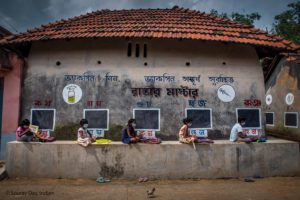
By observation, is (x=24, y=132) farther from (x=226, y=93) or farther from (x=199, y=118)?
(x=226, y=93)

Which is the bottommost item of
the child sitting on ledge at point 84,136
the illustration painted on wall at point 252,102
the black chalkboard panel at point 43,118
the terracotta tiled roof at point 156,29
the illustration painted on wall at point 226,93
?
the child sitting on ledge at point 84,136

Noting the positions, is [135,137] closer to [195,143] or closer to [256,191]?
[195,143]

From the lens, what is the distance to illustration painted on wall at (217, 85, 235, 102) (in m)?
9.62

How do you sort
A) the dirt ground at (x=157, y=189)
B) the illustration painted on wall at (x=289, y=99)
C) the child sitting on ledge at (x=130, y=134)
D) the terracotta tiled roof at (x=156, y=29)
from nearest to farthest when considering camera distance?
the dirt ground at (x=157, y=189)
the child sitting on ledge at (x=130, y=134)
the terracotta tiled roof at (x=156, y=29)
the illustration painted on wall at (x=289, y=99)

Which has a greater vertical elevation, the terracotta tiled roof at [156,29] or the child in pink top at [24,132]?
the terracotta tiled roof at [156,29]

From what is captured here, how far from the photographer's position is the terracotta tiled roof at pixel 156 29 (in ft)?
30.0

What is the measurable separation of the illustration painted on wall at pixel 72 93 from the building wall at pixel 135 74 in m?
0.14

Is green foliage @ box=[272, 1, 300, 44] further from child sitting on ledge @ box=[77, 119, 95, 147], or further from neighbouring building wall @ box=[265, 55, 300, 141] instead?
child sitting on ledge @ box=[77, 119, 95, 147]

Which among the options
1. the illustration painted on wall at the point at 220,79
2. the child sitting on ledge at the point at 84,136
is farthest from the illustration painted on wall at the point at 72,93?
the illustration painted on wall at the point at 220,79

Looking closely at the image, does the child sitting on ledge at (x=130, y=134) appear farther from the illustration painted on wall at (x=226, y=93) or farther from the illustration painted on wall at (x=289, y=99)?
the illustration painted on wall at (x=289, y=99)

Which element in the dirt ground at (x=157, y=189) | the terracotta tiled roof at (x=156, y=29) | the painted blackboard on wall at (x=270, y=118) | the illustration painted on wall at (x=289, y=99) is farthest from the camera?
the painted blackboard on wall at (x=270, y=118)

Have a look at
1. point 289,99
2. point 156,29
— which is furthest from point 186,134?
point 289,99

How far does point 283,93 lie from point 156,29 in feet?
27.7

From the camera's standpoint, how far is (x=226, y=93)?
31.7 feet
